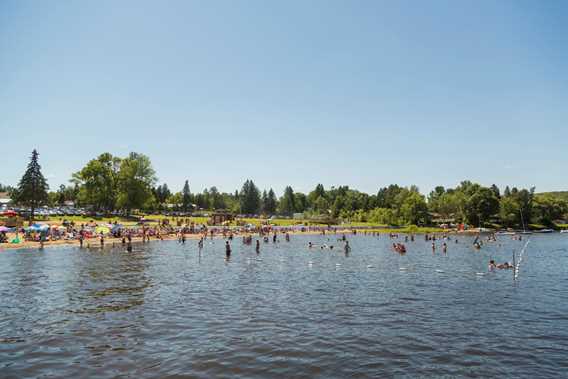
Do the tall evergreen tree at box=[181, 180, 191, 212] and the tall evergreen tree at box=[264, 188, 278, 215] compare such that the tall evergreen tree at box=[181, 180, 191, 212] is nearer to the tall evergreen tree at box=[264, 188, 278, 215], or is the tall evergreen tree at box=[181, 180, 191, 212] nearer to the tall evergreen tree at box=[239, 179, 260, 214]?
the tall evergreen tree at box=[239, 179, 260, 214]

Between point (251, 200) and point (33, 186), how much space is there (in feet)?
294

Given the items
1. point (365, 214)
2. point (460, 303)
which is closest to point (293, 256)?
point (460, 303)

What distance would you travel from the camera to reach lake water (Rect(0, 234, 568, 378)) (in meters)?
14.3

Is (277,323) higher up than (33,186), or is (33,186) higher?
(33,186)

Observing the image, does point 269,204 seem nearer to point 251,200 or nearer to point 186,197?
point 251,200

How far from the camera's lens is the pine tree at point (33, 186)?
321 feet

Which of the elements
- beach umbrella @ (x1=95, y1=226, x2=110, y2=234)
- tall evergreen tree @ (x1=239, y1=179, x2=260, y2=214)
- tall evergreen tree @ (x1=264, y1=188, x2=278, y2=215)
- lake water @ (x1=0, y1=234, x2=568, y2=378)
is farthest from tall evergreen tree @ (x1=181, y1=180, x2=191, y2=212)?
lake water @ (x1=0, y1=234, x2=568, y2=378)

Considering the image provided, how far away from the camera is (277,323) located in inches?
770

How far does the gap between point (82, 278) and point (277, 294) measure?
16.9 meters

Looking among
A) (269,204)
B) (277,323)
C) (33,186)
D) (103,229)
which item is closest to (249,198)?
(269,204)

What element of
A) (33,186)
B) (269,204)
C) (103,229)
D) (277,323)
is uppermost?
(33,186)

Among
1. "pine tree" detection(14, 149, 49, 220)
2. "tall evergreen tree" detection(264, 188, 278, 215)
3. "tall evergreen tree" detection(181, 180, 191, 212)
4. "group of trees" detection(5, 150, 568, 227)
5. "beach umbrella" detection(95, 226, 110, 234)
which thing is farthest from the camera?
"tall evergreen tree" detection(264, 188, 278, 215)

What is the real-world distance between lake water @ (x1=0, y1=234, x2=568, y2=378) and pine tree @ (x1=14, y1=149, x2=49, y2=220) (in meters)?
→ 73.9

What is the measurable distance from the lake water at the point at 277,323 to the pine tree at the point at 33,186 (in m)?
73.9
